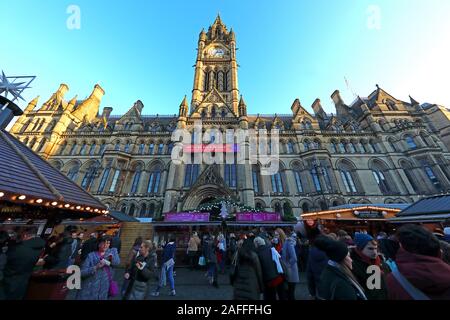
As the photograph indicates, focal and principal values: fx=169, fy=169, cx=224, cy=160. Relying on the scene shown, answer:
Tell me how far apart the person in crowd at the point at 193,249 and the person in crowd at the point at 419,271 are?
8.54 metres

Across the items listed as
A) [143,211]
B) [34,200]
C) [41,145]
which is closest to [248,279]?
[34,200]

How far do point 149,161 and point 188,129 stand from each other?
22.0 ft

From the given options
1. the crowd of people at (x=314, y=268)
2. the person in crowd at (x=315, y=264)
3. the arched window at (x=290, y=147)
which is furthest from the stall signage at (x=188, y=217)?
the arched window at (x=290, y=147)

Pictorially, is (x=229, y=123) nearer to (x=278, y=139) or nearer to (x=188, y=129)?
(x=188, y=129)

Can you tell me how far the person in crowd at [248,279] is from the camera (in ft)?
9.73

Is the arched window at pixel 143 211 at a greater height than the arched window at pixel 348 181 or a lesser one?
lesser

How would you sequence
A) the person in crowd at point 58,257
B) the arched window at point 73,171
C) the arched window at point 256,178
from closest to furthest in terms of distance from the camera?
1. the person in crowd at point 58,257
2. the arched window at point 256,178
3. the arched window at point 73,171

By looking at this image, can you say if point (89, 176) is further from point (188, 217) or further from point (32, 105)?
point (32, 105)

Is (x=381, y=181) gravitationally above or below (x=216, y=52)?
below

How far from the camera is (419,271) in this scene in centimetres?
172

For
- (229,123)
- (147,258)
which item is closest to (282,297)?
(147,258)

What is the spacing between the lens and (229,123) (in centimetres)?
2264

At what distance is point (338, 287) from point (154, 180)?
21.9 m

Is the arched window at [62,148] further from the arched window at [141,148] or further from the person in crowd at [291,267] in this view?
the person in crowd at [291,267]
